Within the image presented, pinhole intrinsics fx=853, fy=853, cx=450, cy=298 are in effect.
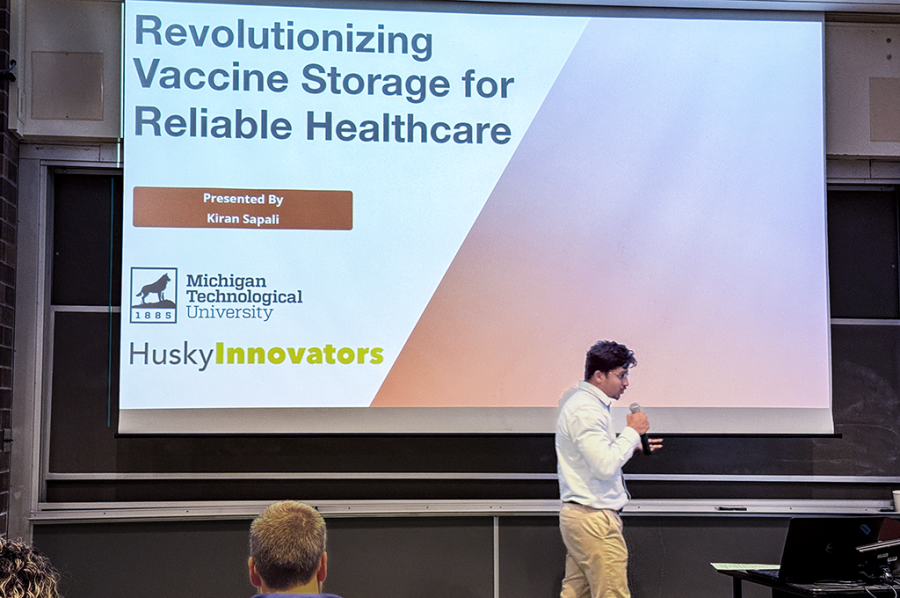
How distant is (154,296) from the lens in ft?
12.9

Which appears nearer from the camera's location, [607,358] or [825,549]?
[825,549]

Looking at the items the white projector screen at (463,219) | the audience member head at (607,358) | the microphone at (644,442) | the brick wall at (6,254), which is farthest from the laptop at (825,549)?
the brick wall at (6,254)

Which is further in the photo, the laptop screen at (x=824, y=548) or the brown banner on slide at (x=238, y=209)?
the brown banner on slide at (x=238, y=209)

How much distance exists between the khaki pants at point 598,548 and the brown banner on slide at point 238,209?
1.72 metres

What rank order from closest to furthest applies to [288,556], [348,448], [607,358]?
[288,556], [607,358], [348,448]

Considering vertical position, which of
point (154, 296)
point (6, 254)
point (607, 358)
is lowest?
point (607, 358)

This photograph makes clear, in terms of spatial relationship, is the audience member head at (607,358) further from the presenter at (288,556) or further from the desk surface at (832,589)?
the presenter at (288,556)

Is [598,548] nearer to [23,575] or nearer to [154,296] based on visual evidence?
[154,296]

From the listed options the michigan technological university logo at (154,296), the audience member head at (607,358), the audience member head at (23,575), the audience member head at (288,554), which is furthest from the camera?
the michigan technological university logo at (154,296)

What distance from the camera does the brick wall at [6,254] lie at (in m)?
4.00

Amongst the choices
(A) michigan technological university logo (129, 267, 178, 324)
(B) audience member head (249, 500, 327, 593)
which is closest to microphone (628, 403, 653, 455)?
(B) audience member head (249, 500, 327, 593)

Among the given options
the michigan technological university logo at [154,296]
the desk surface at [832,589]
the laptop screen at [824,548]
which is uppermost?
the michigan technological university logo at [154,296]

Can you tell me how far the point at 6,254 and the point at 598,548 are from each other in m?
3.03

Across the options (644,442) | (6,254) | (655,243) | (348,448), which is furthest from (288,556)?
(6,254)
